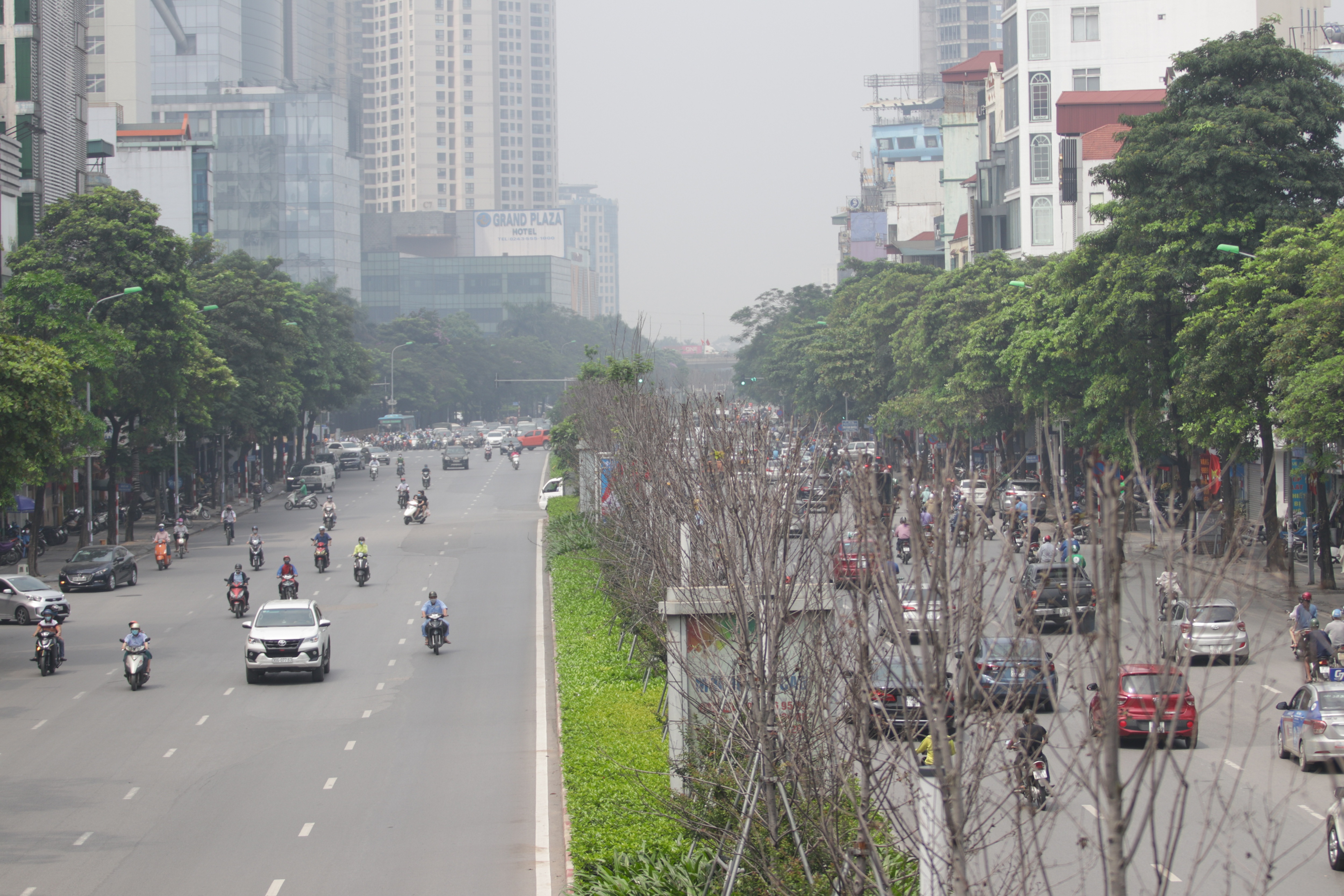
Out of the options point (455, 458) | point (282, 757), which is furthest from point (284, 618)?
point (455, 458)

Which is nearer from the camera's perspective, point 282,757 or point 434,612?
point 282,757

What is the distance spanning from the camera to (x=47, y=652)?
26.0 m

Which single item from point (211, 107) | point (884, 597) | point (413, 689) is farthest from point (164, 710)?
point (211, 107)

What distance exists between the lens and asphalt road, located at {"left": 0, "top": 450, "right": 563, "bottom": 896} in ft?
46.7

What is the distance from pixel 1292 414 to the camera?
26.5 meters

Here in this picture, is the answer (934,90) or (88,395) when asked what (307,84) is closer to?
(934,90)

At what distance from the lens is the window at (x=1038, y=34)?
68000 millimetres

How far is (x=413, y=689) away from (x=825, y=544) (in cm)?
1220

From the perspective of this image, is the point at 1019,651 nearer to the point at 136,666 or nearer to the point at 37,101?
the point at 136,666

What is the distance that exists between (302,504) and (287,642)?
128 feet

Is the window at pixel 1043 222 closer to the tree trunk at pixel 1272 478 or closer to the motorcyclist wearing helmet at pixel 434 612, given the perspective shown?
the tree trunk at pixel 1272 478

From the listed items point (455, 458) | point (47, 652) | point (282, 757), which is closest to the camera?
point (282, 757)

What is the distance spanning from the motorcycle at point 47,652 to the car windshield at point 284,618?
399 cm

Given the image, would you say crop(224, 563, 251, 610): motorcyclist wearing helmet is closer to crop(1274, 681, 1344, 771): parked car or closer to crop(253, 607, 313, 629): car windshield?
crop(253, 607, 313, 629): car windshield
